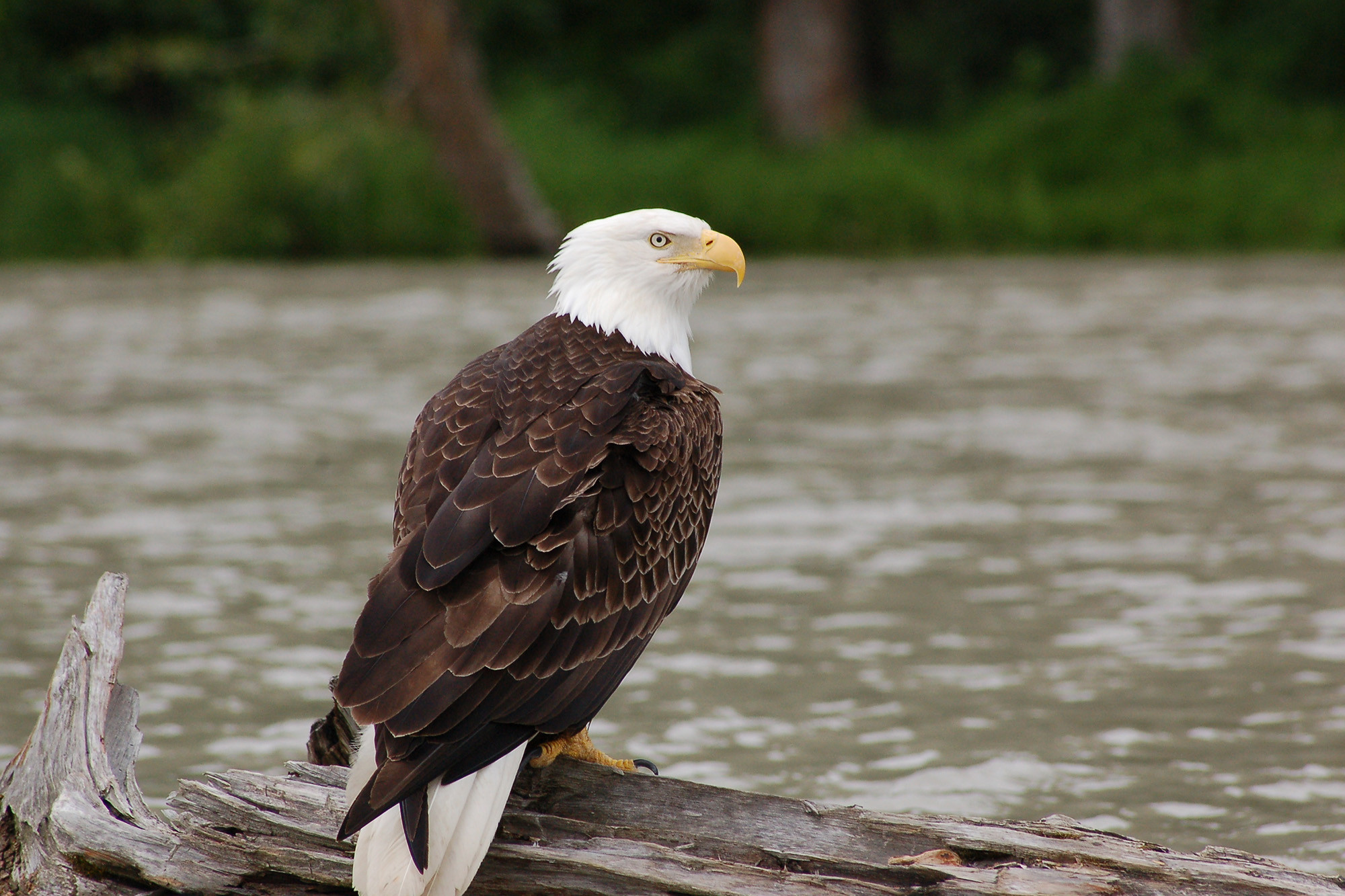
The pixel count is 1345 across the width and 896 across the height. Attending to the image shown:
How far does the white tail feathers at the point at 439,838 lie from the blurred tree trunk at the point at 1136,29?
2005 cm

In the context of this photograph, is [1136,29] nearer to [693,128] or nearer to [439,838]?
[693,128]

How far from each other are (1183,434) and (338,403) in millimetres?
5056

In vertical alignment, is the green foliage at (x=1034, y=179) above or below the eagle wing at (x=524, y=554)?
above

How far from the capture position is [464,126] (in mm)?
17375

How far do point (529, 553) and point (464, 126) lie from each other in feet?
48.0

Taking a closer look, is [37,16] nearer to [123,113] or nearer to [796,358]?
[123,113]

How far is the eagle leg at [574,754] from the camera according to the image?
3449 millimetres

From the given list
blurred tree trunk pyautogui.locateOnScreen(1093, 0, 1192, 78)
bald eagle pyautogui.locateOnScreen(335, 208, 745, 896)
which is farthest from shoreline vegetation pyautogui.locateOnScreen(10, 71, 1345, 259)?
bald eagle pyautogui.locateOnScreen(335, 208, 745, 896)

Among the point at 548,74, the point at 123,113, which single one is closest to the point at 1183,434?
the point at 548,74

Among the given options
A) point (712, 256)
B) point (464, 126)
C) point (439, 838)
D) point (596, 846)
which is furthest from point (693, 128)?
point (439, 838)

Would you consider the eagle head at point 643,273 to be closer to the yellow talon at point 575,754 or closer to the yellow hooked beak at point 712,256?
the yellow hooked beak at point 712,256

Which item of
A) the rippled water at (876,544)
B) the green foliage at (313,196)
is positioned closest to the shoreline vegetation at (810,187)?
the green foliage at (313,196)

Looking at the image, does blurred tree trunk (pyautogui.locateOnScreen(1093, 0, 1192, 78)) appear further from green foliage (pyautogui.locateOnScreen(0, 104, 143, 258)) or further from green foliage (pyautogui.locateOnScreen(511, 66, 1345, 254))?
green foliage (pyautogui.locateOnScreen(0, 104, 143, 258))

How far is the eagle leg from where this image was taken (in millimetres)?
3449
